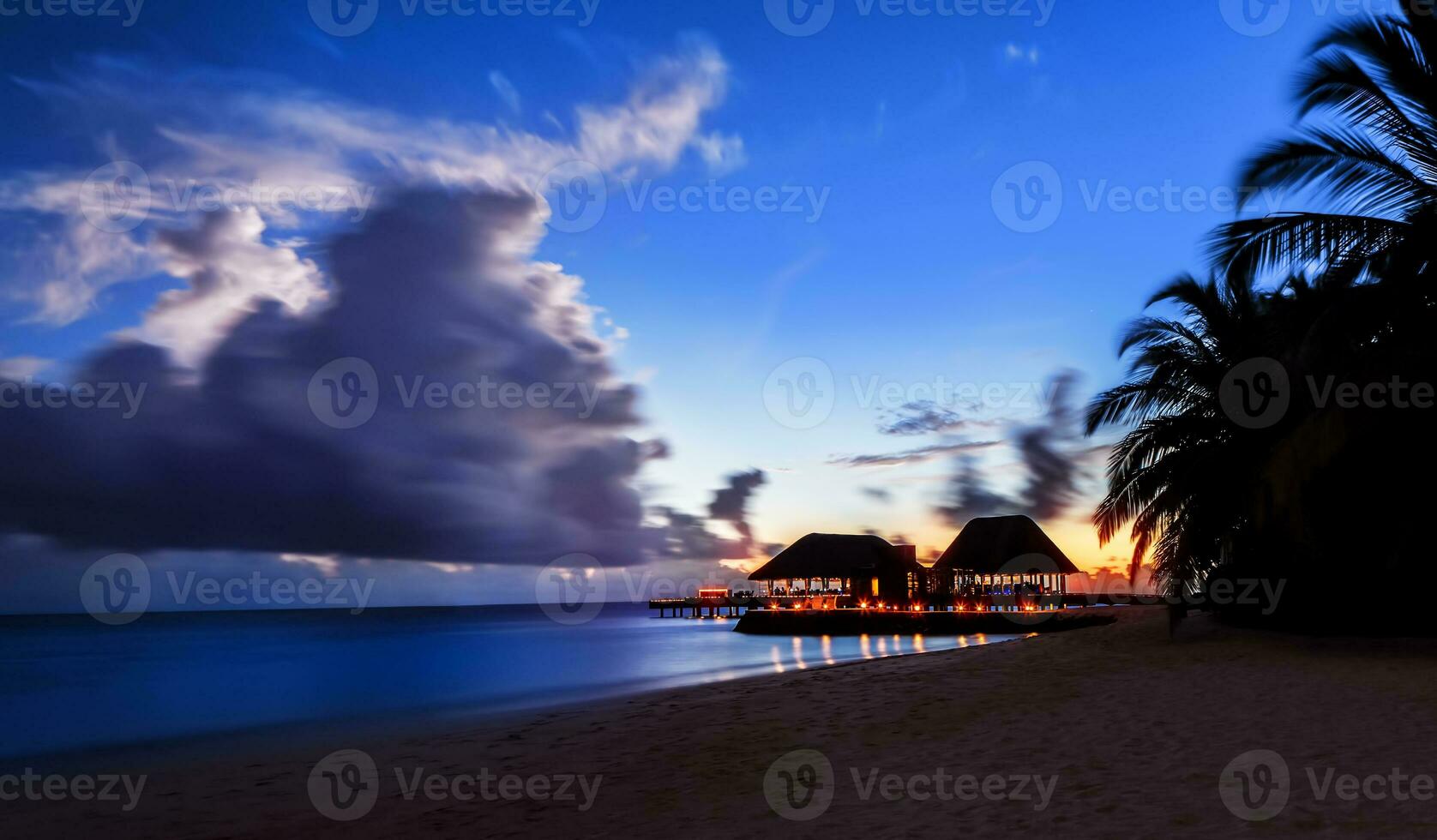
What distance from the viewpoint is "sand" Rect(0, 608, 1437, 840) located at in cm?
508

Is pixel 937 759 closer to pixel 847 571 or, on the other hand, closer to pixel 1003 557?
pixel 1003 557

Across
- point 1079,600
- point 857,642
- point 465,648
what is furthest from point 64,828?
point 1079,600

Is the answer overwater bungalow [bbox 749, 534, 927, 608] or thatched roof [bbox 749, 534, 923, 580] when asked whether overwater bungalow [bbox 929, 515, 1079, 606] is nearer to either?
overwater bungalow [bbox 749, 534, 927, 608]

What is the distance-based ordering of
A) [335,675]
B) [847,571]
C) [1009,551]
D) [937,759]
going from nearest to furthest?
[937,759], [335,675], [1009,551], [847,571]

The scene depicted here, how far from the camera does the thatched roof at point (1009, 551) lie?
143ft

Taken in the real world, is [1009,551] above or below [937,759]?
above

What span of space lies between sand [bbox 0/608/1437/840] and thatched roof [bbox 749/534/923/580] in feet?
131

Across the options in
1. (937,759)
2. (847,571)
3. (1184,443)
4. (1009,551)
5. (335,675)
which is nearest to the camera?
(937,759)

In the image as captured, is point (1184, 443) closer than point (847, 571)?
Yes

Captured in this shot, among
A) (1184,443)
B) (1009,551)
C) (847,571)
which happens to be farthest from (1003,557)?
(1184,443)

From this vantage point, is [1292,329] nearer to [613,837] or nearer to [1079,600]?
[613,837]

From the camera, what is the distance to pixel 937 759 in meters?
6.89

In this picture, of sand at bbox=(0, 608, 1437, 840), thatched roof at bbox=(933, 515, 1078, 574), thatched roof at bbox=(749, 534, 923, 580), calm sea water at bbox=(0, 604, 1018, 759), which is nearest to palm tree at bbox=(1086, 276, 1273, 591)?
sand at bbox=(0, 608, 1437, 840)

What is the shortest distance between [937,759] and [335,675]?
90.9 ft
